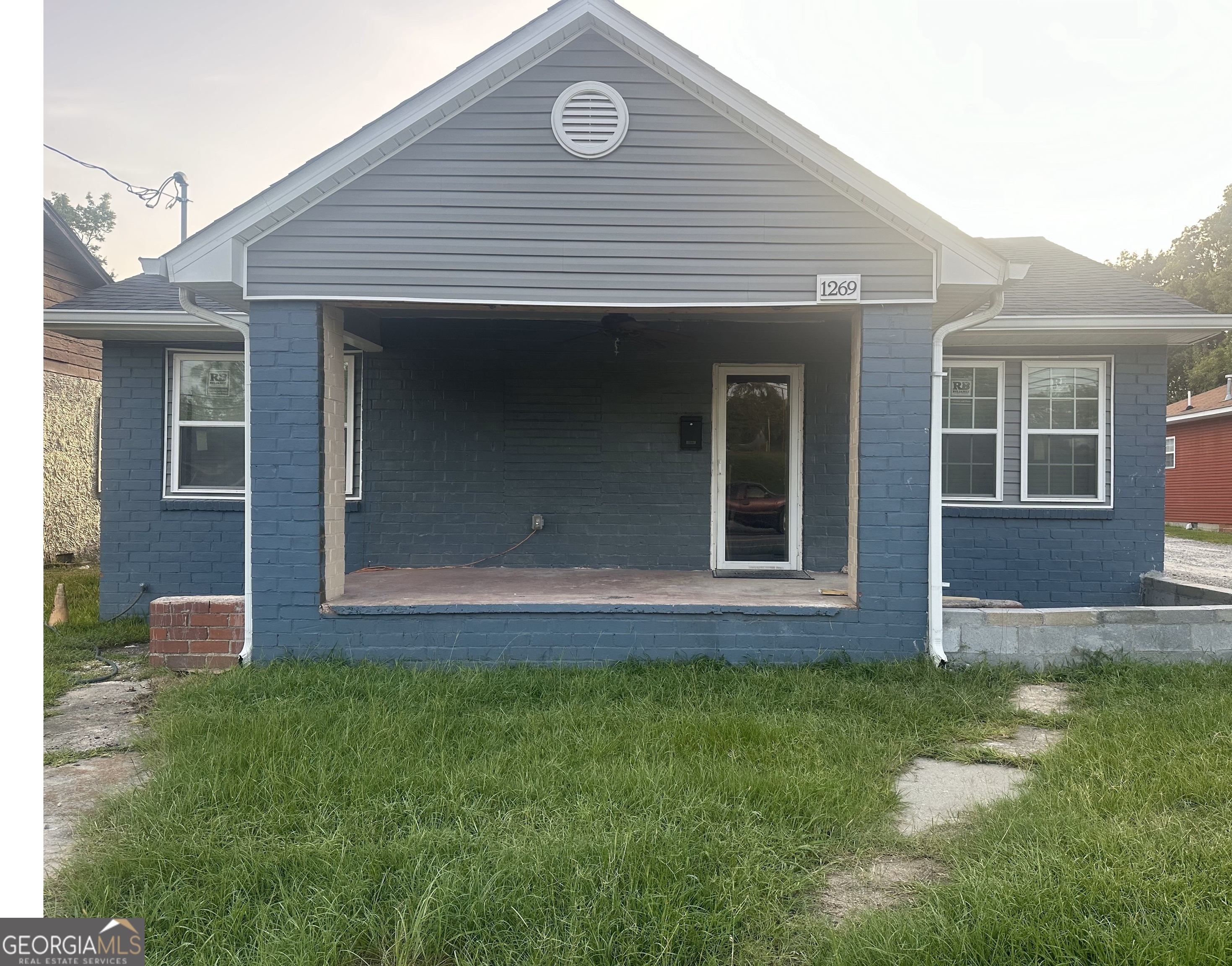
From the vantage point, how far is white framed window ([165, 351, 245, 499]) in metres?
7.93

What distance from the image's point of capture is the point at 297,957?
2.26 metres

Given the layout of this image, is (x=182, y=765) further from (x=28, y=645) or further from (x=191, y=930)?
(x=191, y=930)

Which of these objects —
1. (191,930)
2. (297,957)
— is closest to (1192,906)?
(297,957)

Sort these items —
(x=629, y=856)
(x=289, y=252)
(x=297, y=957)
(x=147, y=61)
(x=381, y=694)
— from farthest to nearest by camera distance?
1. (x=147, y=61)
2. (x=289, y=252)
3. (x=381, y=694)
4. (x=629, y=856)
5. (x=297, y=957)

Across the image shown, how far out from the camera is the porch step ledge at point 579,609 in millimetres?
5648

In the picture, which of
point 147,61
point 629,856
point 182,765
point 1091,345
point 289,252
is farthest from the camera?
point 147,61

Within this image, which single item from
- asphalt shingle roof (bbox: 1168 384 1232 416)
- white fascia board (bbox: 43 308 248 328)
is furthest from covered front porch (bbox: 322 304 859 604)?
asphalt shingle roof (bbox: 1168 384 1232 416)

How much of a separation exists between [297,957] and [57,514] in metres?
12.8

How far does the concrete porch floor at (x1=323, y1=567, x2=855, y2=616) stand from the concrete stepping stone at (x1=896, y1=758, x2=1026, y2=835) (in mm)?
1819

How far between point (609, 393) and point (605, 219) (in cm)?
266

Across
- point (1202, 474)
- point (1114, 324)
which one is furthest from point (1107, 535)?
point (1202, 474)

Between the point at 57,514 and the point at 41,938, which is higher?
the point at 57,514

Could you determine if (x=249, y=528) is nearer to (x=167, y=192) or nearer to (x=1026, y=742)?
(x=1026, y=742)

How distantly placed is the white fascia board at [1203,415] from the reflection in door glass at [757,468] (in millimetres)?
17584
